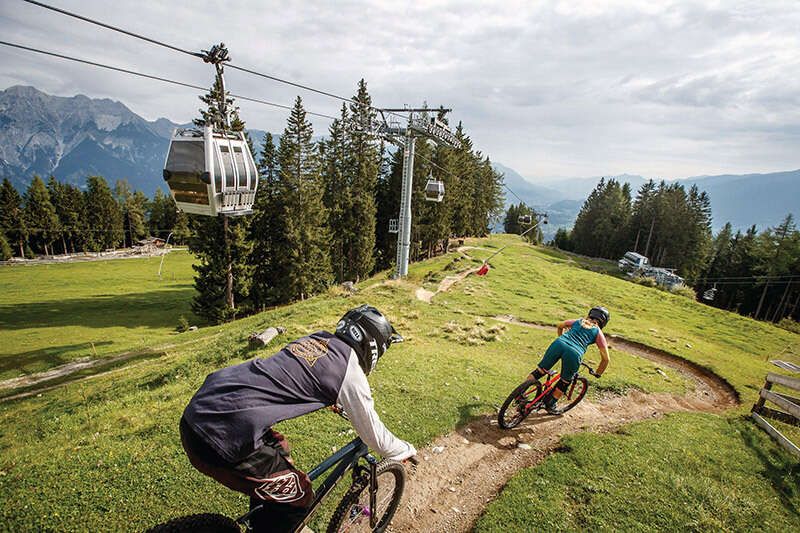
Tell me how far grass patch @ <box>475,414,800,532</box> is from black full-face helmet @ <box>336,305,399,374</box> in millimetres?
3802

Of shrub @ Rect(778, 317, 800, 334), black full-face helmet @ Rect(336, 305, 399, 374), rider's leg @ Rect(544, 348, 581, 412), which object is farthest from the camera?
shrub @ Rect(778, 317, 800, 334)

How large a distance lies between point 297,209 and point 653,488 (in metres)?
36.5

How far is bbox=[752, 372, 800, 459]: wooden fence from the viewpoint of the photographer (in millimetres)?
8312

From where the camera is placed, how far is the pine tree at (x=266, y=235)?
37.4 meters

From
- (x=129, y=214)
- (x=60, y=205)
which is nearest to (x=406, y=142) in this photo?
(x=60, y=205)

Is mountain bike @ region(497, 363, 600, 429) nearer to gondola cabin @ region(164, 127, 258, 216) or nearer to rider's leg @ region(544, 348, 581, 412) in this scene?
rider's leg @ region(544, 348, 581, 412)

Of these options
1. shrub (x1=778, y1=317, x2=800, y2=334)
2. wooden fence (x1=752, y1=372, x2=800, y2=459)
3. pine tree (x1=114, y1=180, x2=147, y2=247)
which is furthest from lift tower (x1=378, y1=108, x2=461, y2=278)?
pine tree (x1=114, y1=180, x2=147, y2=247)

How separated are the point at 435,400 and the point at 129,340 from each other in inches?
1096

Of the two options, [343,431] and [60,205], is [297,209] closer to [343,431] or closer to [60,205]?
[343,431]

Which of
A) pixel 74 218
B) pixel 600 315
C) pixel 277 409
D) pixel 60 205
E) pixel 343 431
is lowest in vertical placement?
pixel 74 218

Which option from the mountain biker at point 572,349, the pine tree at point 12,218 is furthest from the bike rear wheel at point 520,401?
the pine tree at point 12,218

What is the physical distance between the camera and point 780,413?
32.1 feet

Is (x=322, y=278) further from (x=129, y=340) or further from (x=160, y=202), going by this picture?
(x=160, y=202)

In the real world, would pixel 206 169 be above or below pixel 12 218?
above
